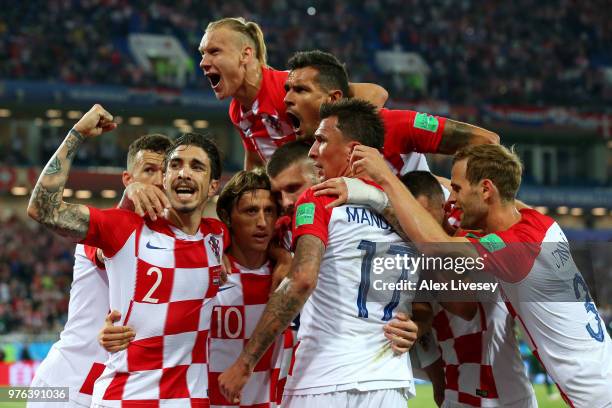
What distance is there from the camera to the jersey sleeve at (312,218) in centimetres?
409

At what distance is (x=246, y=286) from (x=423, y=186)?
1.29m

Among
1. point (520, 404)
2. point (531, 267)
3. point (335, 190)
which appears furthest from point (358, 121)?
point (520, 404)

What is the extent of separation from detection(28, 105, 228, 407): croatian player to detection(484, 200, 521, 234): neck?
5.30ft

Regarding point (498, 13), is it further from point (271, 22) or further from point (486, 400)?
point (486, 400)

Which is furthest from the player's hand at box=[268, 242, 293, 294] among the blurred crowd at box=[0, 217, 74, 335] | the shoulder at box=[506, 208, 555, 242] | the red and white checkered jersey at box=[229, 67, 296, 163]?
the blurred crowd at box=[0, 217, 74, 335]

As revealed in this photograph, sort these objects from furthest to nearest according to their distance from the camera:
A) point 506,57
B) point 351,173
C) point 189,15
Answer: point 506,57, point 189,15, point 351,173

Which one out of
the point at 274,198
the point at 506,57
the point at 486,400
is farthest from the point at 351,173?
the point at 506,57

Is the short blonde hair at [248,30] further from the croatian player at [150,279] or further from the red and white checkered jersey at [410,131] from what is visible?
the croatian player at [150,279]

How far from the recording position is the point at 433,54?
34750 mm

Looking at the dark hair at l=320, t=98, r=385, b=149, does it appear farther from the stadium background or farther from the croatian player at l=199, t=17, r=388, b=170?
the stadium background

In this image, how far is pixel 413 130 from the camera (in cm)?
532

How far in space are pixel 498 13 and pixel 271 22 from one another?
1112 cm

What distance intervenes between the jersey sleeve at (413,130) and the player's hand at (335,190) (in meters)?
1.16

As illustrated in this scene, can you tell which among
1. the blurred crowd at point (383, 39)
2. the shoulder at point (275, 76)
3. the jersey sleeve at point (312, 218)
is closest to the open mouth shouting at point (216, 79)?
the shoulder at point (275, 76)
